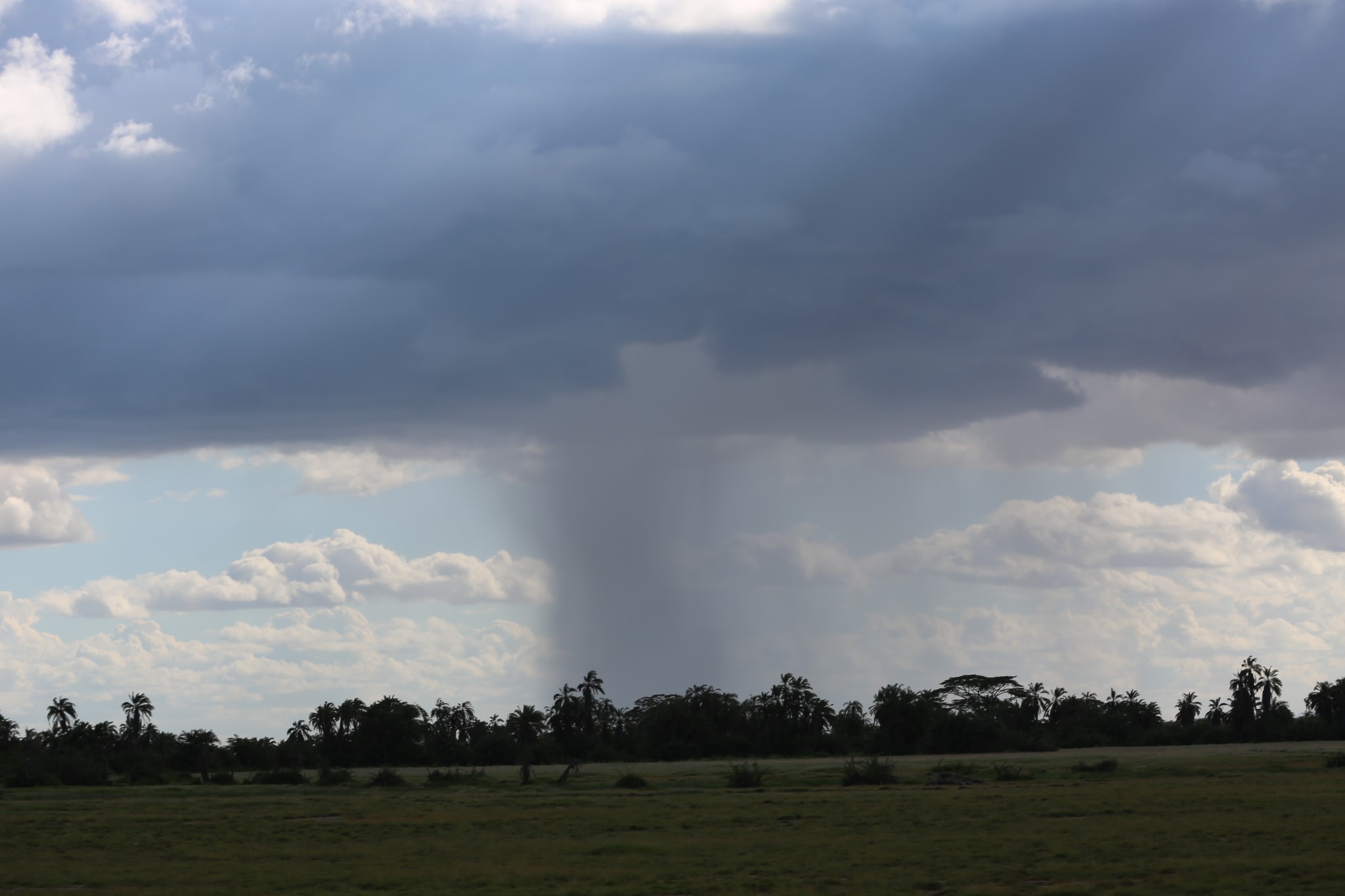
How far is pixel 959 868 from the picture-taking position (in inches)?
1581

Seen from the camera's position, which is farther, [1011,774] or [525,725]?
[525,725]

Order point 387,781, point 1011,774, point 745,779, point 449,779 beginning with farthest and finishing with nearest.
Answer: point 449,779
point 387,781
point 745,779
point 1011,774

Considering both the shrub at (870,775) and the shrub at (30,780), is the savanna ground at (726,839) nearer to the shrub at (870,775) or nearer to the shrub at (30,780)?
the shrub at (870,775)

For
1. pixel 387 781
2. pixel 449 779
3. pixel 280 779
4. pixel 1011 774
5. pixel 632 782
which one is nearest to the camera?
pixel 1011 774

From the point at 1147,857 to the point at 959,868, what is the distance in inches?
244

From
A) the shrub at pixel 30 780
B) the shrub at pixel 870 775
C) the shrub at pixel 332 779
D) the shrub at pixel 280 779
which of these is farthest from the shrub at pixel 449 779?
the shrub at pixel 30 780

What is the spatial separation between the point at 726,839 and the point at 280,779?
67.0m

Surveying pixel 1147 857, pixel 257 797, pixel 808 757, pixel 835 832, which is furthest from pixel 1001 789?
pixel 808 757

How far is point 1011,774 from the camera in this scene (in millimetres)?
88000

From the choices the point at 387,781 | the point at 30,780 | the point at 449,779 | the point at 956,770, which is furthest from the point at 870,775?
the point at 30,780

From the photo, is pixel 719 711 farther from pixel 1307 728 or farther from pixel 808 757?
pixel 1307 728

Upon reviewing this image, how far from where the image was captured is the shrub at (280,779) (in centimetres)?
10481

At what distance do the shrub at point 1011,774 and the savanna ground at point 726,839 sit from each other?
50.5 inches

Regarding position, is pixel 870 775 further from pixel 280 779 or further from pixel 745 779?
pixel 280 779
